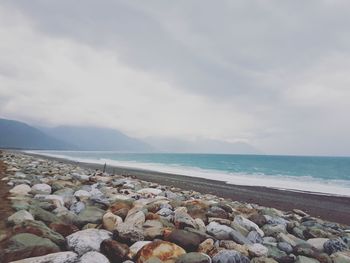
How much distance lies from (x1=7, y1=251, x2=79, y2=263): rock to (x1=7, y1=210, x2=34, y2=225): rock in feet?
4.07

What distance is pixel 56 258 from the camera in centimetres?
360

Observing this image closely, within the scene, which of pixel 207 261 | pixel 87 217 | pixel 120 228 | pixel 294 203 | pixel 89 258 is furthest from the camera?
pixel 294 203

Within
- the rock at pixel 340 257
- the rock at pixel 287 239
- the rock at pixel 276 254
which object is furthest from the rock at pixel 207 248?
the rock at pixel 340 257

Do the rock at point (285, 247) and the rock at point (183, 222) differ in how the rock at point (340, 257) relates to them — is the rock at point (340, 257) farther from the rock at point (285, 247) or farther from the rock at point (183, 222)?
the rock at point (183, 222)

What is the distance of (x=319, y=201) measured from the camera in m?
17.9

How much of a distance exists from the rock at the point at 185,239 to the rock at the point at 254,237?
1.28 metres

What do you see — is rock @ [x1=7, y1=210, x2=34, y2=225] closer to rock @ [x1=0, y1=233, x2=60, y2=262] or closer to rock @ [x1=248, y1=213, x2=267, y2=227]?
rock @ [x1=0, y1=233, x2=60, y2=262]

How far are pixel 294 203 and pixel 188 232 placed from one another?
526 inches

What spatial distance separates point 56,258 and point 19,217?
58.9 inches

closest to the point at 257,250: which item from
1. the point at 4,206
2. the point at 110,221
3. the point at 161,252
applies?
the point at 161,252

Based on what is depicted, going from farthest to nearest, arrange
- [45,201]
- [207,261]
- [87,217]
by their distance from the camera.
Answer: [45,201]
[87,217]
[207,261]

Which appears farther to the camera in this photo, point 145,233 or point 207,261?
point 145,233

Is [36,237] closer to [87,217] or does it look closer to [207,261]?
[87,217]

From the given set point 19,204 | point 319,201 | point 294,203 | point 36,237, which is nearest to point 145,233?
point 36,237
